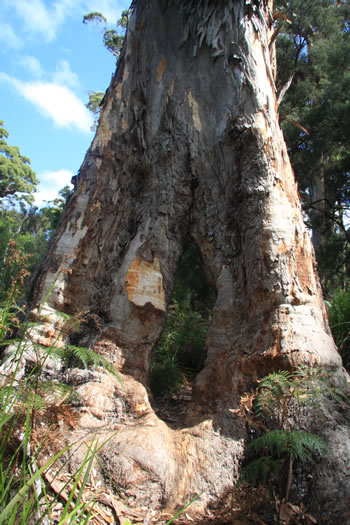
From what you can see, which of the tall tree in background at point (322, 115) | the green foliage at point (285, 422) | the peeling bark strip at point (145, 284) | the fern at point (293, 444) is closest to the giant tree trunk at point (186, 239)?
the peeling bark strip at point (145, 284)

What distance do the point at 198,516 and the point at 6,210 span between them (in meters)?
29.2

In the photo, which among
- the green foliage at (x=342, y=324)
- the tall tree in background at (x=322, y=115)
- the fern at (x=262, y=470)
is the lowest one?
the fern at (x=262, y=470)

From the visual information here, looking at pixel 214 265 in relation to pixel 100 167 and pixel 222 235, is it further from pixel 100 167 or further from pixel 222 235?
pixel 100 167

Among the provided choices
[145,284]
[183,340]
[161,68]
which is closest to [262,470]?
[145,284]

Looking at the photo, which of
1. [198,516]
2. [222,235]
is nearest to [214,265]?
[222,235]

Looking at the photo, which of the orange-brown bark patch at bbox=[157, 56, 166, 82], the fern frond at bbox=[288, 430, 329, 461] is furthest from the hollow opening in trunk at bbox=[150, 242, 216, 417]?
the orange-brown bark patch at bbox=[157, 56, 166, 82]

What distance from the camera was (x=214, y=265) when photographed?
2918 millimetres

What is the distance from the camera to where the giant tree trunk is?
2.10 meters

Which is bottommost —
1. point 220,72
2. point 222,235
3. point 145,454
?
point 145,454

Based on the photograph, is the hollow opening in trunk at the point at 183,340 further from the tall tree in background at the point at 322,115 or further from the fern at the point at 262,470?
the tall tree in background at the point at 322,115

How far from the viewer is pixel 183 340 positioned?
4.99 m

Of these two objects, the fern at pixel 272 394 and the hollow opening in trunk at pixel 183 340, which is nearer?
the fern at pixel 272 394

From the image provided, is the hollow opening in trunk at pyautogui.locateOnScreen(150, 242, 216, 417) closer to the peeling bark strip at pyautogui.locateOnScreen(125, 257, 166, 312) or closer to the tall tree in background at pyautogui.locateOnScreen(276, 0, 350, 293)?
the peeling bark strip at pyautogui.locateOnScreen(125, 257, 166, 312)

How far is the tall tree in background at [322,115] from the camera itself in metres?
8.80
